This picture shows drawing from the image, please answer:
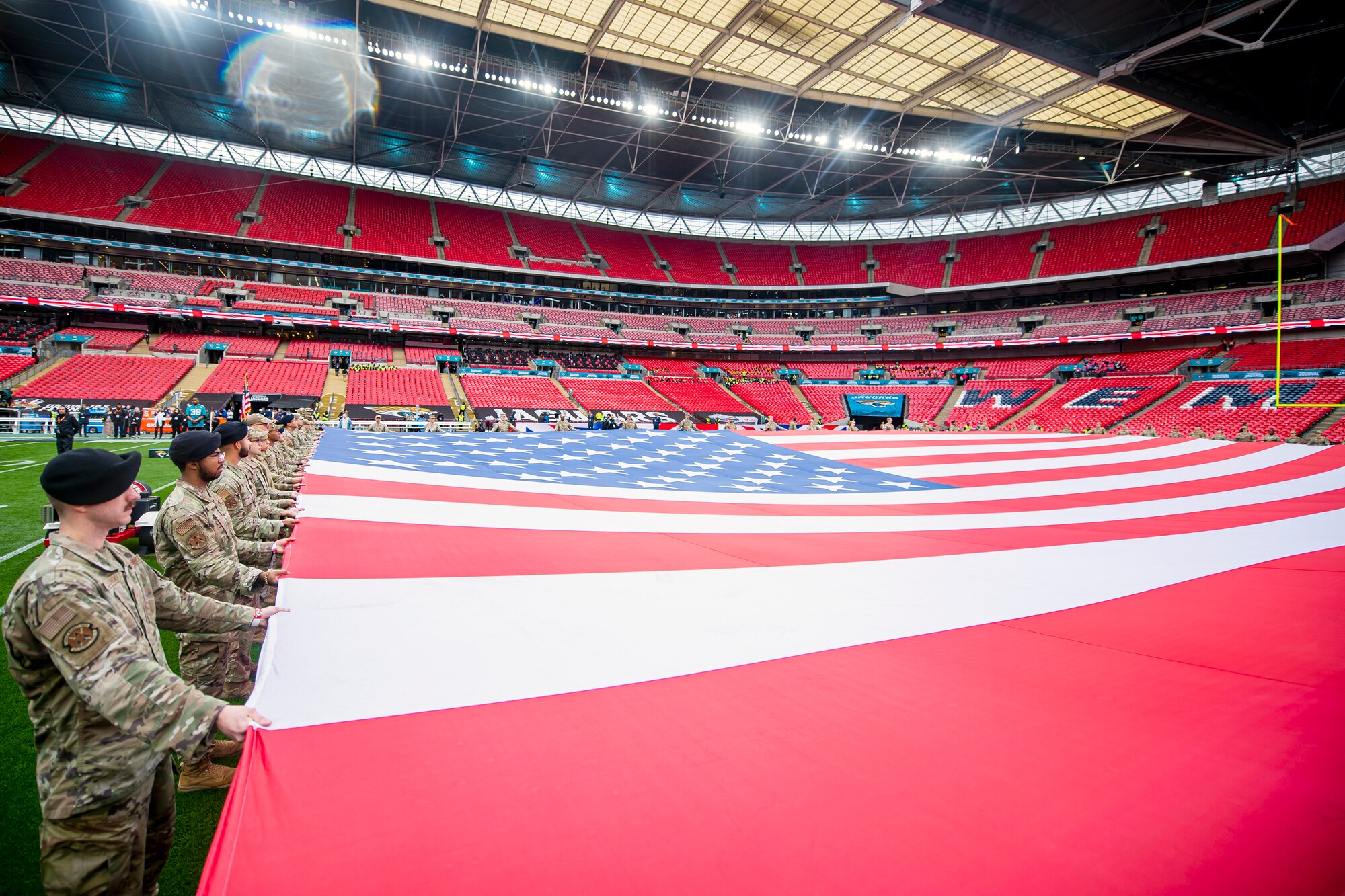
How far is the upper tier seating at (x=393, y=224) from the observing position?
3834cm

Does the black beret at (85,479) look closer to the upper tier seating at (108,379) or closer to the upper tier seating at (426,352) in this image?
the upper tier seating at (108,379)

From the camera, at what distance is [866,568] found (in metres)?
5.09

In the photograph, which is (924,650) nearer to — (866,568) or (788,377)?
(866,568)

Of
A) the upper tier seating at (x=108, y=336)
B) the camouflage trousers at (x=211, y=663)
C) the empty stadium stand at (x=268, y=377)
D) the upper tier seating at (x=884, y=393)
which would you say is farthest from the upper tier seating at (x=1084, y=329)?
the upper tier seating at (x=108, y=336)

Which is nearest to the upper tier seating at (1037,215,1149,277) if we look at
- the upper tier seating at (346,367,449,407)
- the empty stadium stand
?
the upper tier seating at (346,367,449,407)

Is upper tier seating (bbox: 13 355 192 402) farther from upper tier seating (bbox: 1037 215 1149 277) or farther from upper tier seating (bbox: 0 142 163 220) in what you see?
upper tier seating (bbox: 1037 215 1149 277)

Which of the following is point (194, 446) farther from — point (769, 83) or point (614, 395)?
point (614, 395)

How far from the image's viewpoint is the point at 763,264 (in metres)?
49.1

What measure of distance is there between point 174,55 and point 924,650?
127 ft

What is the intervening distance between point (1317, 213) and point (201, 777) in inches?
1912

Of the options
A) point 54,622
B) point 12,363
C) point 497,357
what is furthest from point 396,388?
point 54,622

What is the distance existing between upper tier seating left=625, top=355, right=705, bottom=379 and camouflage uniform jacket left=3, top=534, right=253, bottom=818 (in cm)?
3947

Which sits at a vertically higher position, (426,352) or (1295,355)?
(426,352)

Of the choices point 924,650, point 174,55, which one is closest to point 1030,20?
point 924,650
